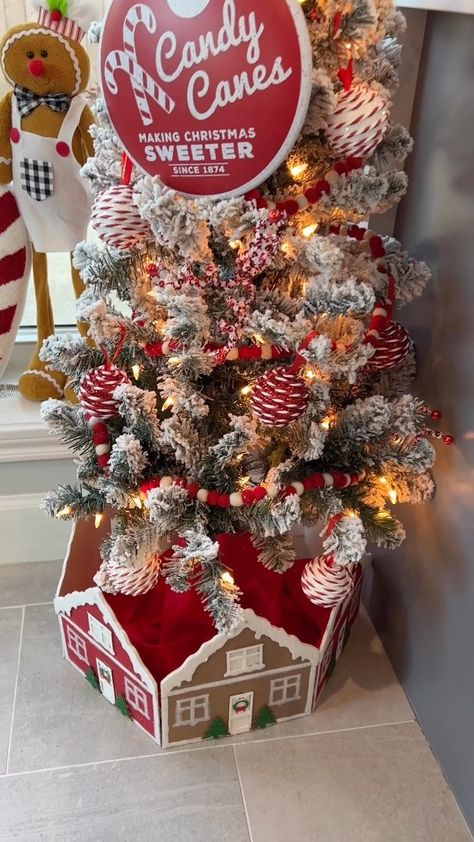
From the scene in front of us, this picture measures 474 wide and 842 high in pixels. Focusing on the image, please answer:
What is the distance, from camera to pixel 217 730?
1.08 meters

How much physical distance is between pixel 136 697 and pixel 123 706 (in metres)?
0.06

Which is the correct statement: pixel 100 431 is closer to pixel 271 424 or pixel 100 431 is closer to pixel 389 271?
pixel 271 424

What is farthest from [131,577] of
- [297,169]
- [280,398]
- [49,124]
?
[49,124]

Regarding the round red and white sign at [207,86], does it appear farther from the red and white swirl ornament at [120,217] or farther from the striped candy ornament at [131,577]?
the striped candy ornament at [131,577]

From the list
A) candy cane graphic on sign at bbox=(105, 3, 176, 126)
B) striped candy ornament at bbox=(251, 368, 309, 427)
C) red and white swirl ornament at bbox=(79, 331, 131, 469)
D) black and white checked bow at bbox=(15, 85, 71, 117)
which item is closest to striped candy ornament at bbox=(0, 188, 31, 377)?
black and white checked bow at bbox=(15, 85, 71, 117)

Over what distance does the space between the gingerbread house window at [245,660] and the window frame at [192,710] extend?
63 millimetres

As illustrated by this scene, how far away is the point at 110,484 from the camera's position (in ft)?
3.11

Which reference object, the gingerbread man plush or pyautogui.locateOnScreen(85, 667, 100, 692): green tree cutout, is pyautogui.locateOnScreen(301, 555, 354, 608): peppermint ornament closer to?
pyautogui.locateOnScreen(85, 667, 100, 692): green tree cutout

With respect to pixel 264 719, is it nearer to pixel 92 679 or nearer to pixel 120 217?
pixel 92 679

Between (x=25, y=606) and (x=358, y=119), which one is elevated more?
(x=358, y=119)

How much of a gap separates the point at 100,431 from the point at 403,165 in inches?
23.7

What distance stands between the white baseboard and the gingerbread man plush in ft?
1.25

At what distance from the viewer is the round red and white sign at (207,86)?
687 millimetres

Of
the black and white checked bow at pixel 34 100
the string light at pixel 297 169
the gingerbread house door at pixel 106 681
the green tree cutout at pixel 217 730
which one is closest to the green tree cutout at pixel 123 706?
the gingerbread house door at pixel 106 681
